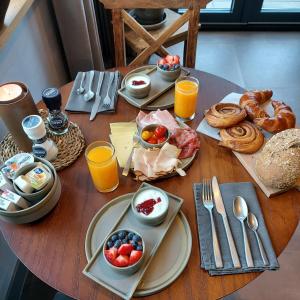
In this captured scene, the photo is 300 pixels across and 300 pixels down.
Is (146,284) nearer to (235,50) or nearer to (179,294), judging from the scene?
(179,294)

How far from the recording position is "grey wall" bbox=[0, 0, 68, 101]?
150 centimetres

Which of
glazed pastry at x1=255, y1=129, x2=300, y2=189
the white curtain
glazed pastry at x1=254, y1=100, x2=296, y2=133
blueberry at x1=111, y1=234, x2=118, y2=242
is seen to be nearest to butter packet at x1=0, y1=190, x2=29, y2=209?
blueberry at x1=111, y1=234, x2=118, y2=242

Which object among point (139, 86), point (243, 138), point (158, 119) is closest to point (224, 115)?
point (243, 138)

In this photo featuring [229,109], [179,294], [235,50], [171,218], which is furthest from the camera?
[235,50]

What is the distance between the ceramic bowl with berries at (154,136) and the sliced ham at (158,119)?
6 centimetres

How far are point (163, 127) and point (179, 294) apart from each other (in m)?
0.55

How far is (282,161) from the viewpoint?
909mm

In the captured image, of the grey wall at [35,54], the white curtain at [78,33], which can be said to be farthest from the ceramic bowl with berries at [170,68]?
the white curtain at [78,33]

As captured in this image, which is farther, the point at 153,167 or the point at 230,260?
the point at 153,167

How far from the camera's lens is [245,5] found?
324cm

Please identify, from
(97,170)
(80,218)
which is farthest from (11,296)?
(97,170)

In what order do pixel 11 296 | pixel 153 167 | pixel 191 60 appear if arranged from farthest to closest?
pixel 191 60 < pixel 11 296 < pixel 153 167

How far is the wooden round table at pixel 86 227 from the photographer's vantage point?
2.55 ft

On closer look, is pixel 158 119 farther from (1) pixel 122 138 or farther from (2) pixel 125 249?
(2) pixel 125 249
